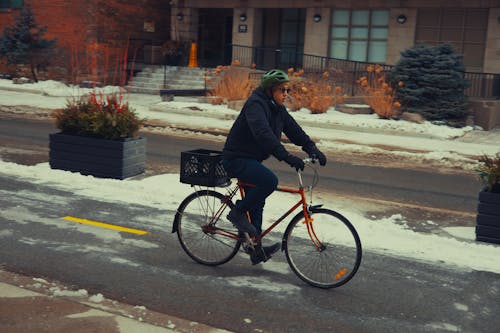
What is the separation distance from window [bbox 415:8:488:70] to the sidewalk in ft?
76.2

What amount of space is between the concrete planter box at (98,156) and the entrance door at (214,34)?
966 inches

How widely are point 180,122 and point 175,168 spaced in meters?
8.02

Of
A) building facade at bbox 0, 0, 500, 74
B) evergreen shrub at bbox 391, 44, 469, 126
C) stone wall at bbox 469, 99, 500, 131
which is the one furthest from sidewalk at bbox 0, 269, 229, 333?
building facade at bbox 0, 0, 500, 74

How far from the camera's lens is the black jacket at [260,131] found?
5.83 meters

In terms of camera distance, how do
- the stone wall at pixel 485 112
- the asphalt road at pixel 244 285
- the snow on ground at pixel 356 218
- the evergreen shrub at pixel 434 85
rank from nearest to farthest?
the asphalt road at pixel 244 285 → the snow on ground at pixel 356 218 → the evergreen shrub at pixel 434 85 → the stone wall at pixel 485 112

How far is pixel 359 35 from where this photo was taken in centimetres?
2872

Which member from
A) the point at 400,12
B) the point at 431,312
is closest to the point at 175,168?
the point at 431,312

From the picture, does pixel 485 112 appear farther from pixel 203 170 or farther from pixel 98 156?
pixel 203 170

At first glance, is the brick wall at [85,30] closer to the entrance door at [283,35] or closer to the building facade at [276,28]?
the building facade at [276,28]

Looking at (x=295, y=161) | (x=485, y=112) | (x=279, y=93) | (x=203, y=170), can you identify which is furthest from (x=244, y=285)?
(x=485, y=112)

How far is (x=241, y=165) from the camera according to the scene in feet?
20.0

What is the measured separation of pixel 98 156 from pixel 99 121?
1.90 ft

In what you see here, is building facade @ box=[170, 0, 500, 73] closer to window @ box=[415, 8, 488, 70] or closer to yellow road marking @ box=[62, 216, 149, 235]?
window @ box=[415, 8, 488, 70]

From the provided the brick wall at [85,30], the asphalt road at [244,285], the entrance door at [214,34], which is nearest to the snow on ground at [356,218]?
the asphalt road at [244,285]
